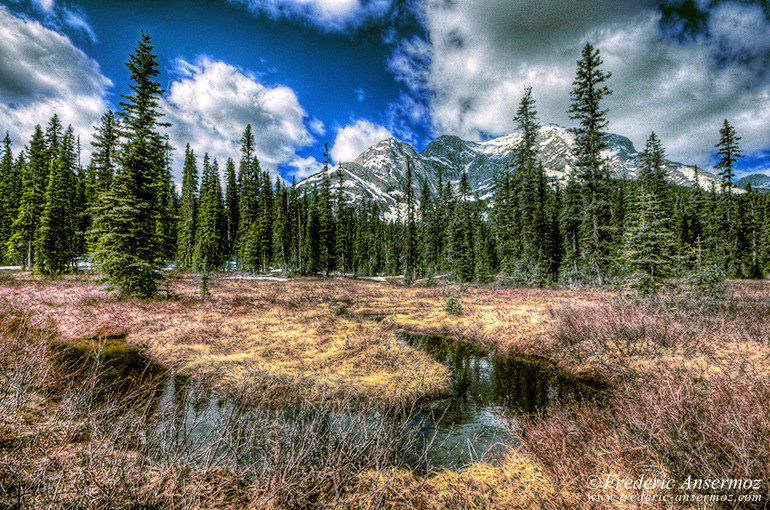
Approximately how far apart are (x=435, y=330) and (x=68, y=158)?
177 feet

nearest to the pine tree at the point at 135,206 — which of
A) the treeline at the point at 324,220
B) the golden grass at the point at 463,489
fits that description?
the treeline at the point at 324,220

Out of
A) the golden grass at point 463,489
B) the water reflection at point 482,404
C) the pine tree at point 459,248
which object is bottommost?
the water reflection at point 482,404

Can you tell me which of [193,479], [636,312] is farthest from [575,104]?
[193,479]

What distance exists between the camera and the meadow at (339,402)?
341 centimetres

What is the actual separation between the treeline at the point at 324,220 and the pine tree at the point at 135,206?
8 cm

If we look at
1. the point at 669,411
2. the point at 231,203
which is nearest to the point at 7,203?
the point at 231,203

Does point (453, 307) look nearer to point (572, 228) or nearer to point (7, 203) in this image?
point (572, 228)

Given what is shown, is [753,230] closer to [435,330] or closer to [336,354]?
[435,330]

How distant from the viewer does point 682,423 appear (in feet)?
13.8

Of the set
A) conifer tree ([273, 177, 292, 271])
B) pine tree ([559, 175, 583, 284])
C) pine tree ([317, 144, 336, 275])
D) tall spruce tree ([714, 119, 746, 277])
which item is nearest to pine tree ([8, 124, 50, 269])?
conifer tree ([273, 177, 292, 271])

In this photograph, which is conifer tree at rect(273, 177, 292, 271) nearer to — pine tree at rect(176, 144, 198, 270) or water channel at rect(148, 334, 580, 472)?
pine tree at rect(176, 144, 198, 270)

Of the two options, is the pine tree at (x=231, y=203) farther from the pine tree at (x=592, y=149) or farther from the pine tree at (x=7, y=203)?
the pine tree at (x=592, y=149)

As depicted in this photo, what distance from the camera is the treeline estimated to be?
1830 centimetres

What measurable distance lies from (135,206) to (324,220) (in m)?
31.9
